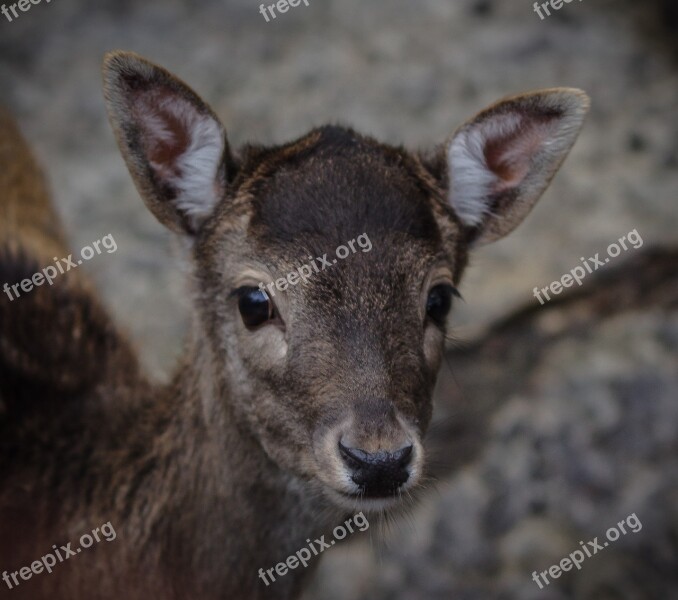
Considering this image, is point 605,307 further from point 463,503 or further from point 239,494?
point 239,494

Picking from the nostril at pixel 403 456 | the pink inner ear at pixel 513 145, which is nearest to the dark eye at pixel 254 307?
the nostril at pixel 403 456

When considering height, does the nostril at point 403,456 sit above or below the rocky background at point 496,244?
above

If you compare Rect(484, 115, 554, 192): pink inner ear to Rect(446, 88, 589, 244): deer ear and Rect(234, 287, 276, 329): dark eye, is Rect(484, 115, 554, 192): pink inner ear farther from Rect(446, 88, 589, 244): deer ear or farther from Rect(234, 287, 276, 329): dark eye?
Rect(234, 287, 276, 329): dark eye

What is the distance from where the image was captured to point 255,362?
15.9 feet

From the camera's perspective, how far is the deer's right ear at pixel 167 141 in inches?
195

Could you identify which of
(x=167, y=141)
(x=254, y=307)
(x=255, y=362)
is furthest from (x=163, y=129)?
(x=255, y=362)

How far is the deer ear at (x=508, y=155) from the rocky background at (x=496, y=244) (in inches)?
66.0

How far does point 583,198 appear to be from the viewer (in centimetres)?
894

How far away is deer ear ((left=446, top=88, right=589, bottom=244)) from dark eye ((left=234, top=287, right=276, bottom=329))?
1.25 metres

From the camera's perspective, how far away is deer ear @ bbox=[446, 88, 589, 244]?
5352 millimetres

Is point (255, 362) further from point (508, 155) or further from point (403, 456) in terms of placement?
point (508, 155)

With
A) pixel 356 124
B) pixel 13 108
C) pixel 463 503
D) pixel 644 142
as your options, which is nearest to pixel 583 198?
pixel 644 142

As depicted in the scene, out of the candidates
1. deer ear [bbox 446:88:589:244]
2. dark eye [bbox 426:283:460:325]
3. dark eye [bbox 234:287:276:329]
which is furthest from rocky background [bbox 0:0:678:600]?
deer ear [bbox 446:88:589:244]

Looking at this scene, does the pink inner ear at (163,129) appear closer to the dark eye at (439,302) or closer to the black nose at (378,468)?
the dark eye at (439,302)
